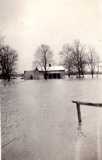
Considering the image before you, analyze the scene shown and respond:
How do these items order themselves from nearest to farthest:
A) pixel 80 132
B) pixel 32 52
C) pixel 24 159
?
pixel 24 159, pixel 80 132, pixel 32 52

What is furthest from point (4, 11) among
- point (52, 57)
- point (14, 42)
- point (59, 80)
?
point (59, 80)

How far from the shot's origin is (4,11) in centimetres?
133

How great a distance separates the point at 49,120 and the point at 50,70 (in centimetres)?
35

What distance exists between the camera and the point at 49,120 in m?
1.31

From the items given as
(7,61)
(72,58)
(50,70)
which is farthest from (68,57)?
(7,61)

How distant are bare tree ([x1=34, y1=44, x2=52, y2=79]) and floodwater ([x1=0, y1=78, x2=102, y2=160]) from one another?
0.12 m

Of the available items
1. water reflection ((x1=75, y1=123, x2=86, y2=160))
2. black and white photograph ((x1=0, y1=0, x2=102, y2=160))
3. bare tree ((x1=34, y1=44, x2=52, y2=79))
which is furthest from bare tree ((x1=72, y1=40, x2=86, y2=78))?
water reflection ((x1=75, y1=123, x2=86, y2=160))

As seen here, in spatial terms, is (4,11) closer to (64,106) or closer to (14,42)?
(14,42)

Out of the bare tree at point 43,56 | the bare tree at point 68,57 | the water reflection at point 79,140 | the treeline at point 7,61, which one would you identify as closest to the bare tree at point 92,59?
the bare tree at point 68,57

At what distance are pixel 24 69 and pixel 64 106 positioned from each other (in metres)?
0.38

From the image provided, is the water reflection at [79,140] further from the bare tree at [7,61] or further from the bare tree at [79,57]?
the bare tree at [7,61]

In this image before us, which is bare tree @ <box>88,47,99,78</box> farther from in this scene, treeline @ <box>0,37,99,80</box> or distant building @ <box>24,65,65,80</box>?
distant building @ <box>24,65,65,80</box>

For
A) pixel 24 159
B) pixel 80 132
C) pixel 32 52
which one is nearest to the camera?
pixel 24 159

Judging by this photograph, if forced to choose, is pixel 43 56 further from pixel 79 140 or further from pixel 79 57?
pixel 79 140
